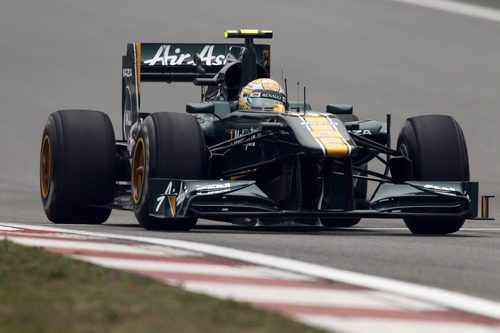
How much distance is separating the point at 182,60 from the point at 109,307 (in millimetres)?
10758

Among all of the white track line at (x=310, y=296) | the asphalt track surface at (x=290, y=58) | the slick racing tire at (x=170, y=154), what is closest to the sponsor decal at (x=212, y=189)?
the slick racing tire at (x=170, y=154)

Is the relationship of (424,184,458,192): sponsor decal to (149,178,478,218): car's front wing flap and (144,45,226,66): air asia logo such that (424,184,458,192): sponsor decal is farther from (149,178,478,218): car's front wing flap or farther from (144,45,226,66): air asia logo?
(144,45,226,66): air asia logo

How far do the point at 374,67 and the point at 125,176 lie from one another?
21825 millimetres

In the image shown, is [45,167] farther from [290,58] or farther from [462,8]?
[462,8]

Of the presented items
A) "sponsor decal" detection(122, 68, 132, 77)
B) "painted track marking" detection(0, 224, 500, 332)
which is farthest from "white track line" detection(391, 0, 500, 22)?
"painted track marking" detection(0, 224, 500, 332)

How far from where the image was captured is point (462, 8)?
1577 inches

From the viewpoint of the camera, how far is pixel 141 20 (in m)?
38.0

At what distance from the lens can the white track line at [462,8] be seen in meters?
39.0

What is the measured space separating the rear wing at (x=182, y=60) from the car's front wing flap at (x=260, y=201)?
168 inches

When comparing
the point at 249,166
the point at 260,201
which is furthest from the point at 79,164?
the point at 260,201

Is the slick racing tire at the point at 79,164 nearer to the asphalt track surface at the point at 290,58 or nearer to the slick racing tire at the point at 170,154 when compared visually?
the slick racing tire at the point at 170,154

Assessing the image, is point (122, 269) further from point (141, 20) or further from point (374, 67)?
point (141, 20)

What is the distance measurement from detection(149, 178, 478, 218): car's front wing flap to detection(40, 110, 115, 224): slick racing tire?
6.65 ft

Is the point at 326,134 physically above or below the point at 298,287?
above
